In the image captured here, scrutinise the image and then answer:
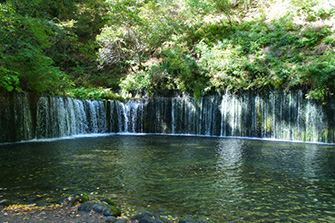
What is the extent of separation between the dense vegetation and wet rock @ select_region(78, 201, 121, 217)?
8.45 metres

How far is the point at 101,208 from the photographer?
3395 mm

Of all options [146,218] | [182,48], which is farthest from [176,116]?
[146,218]

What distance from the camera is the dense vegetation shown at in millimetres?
11641

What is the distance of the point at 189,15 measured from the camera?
1939cm

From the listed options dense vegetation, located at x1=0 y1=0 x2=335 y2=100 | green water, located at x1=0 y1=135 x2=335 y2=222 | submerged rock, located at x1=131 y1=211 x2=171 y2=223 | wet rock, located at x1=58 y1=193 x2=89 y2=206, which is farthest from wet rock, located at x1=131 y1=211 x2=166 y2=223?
dense vegetation, located at x1=0 y1=0 x2=335 y2=100

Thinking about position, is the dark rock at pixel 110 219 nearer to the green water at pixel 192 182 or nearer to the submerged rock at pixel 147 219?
the submerged rock at pixel 147 219

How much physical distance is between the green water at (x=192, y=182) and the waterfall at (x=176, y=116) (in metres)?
4.09

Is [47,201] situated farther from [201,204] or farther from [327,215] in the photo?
[327,215]

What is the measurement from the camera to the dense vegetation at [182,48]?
38.2ft

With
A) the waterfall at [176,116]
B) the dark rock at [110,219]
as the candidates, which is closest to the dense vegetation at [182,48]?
the waterfall at [176,116]

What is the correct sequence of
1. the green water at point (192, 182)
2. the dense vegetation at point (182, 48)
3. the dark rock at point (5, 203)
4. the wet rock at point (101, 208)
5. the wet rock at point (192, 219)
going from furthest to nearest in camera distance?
the dense vegetation at point (182, 48)
the green water at point (192, 182)
the dark rock at point (5, 203)
the wet rock at point (101, 208)
the wet rock at point (192, 219)

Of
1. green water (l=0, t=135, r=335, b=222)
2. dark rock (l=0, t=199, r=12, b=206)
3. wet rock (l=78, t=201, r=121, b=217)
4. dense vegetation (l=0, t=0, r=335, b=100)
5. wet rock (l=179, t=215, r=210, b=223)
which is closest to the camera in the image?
wet rock (l=179, t=215, r=210, b=223)

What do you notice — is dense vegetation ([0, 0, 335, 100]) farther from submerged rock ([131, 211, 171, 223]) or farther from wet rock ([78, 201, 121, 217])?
submerged rock ([131, 211, 171, 223])

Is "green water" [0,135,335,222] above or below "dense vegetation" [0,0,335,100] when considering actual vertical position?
Result: below
